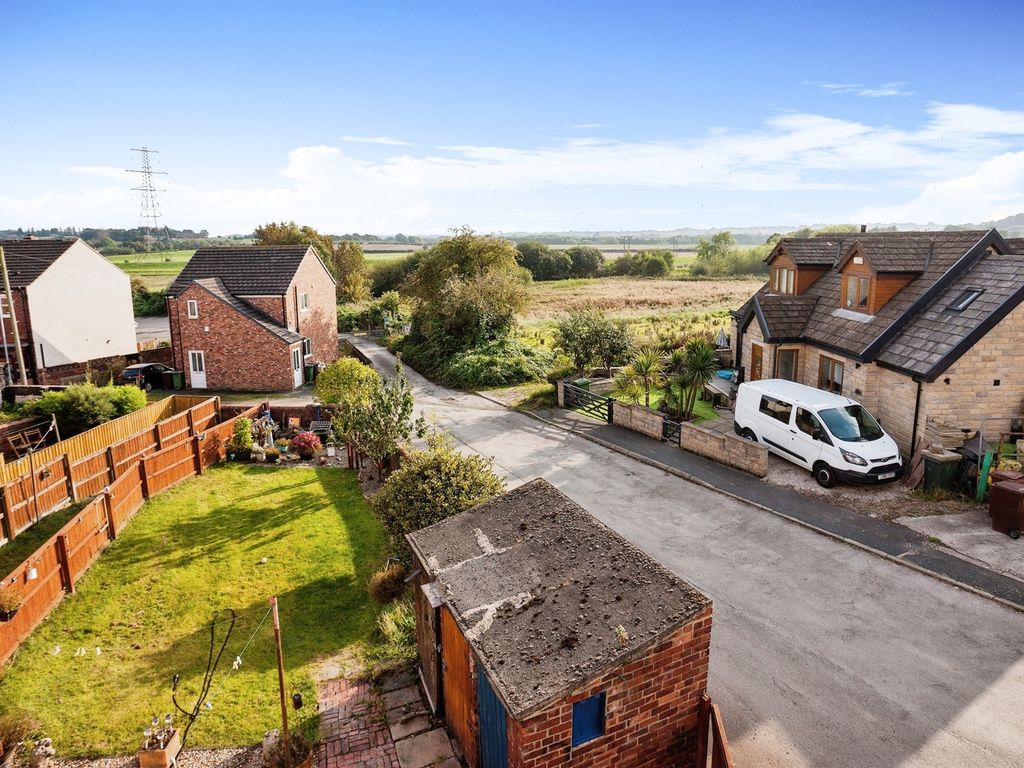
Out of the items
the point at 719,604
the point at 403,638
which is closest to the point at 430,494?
the point at 403,638

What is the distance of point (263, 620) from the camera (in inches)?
474

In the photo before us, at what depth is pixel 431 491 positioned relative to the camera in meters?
12.4

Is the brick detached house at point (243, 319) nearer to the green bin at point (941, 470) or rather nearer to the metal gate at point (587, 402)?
the metal gate at point (587, 402)

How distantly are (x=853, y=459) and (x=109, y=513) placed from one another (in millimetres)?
18176

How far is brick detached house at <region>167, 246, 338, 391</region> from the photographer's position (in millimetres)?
32906

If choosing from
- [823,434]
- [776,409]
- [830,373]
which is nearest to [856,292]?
[830,373]

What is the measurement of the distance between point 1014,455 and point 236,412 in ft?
80.0

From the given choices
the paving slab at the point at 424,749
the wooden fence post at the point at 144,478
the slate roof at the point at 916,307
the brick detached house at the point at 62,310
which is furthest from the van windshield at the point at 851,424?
the brick detached house at the point at 62,310

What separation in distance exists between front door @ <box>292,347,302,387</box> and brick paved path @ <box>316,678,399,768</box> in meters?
25.2

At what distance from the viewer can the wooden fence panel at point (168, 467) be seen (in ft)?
58.9

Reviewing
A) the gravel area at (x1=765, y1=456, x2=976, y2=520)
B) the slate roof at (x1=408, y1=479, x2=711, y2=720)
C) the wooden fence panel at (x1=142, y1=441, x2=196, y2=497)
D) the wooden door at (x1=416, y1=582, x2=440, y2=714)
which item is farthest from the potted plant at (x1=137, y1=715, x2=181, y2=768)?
the gravel area at (x1=765, y1=456, x2=976, y2=520)

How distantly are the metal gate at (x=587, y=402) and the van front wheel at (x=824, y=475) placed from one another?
826 centimetres

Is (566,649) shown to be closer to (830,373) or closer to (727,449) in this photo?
(727,449)

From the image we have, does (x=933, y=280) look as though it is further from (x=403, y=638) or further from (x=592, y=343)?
(x=403, y=638)
